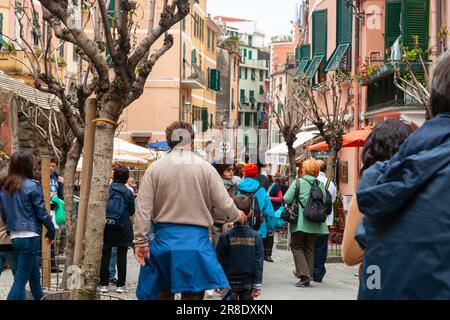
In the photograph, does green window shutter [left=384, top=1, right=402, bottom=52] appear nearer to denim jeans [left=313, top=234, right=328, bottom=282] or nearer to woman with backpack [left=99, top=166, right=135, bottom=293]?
denim jeans [left=313, top=234, right=328, bottom=282]

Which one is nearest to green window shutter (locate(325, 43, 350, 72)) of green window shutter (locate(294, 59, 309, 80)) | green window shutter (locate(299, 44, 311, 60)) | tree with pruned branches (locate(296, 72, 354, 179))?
tree with pruned branches (locate(296, 72, 354, 179))

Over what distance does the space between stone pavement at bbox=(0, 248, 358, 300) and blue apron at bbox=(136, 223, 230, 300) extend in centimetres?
462

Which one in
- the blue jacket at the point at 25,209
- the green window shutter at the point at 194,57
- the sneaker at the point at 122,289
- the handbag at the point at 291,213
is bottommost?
the sneaker at the point at 122,289

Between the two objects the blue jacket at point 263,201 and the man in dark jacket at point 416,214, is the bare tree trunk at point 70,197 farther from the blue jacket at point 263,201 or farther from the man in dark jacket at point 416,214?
the man in dark jacket at point 416,214

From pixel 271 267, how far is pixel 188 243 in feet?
31.3

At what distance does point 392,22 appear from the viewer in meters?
25.7

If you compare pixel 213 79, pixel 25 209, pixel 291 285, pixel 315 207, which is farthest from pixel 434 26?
pixel 213 79

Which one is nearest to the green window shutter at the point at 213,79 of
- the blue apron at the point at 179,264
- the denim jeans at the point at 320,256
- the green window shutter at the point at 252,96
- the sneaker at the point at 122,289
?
the green window shutter at the point at 252,96

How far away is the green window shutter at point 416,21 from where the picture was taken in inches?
909

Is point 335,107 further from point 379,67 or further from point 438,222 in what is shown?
point 438,222

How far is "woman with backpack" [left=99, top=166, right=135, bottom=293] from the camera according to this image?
1279 cm

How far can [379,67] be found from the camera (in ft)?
83.2

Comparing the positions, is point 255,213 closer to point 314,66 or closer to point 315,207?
point 315,207

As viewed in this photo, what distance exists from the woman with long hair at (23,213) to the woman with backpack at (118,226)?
9.62 ft
